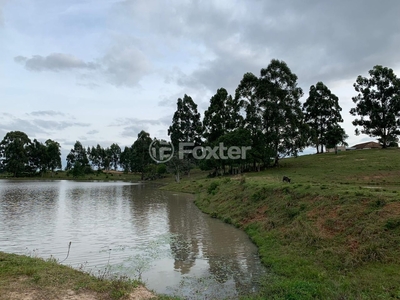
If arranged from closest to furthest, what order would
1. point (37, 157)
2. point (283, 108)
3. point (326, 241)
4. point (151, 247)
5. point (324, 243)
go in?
point (324, 243) < point (326, 241) < point (151, 247) < point (283, 108) < point (37, 157)

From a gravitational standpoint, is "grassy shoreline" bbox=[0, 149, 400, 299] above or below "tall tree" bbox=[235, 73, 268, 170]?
below

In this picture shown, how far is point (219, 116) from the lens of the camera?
6100 centimetres

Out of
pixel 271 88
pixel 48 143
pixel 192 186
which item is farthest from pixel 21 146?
pixel 271 88

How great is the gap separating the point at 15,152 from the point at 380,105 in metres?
109

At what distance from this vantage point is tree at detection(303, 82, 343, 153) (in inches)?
2586

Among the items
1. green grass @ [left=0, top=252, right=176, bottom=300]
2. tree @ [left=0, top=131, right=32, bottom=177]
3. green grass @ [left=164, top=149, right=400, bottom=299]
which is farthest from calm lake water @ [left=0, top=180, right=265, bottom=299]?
tree @ [left=0, top=131, right=32, bottom=177]

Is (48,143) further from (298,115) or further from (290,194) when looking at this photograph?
(290,194)

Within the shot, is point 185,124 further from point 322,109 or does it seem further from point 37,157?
point 37,157

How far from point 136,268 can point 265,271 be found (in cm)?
472

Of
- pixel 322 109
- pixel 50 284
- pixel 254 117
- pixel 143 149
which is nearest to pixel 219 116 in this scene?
pixel 254 117

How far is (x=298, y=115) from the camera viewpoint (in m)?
49.9

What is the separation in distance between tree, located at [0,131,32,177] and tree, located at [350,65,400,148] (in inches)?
4059

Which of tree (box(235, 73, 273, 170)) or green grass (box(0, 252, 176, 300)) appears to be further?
tree (box(235, 73, 273, 170))

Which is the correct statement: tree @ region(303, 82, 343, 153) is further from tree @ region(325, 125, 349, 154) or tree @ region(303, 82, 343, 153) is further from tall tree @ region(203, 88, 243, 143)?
tall tree @ region(203, 88, 243, 143)
